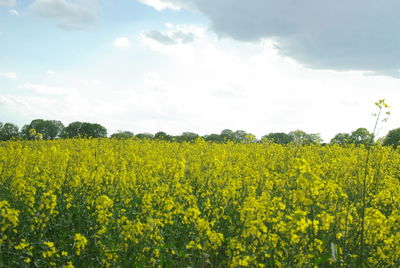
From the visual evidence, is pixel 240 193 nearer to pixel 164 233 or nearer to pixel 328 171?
pixel 164 233

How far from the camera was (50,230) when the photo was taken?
237 inches

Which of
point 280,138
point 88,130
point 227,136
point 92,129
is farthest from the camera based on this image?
point 92,129

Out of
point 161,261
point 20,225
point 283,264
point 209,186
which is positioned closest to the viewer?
point 283,264

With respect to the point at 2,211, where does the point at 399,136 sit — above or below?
above

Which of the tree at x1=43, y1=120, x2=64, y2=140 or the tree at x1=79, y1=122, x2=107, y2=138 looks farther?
the tree at x1=43, y1=120, x2=64, y2=140

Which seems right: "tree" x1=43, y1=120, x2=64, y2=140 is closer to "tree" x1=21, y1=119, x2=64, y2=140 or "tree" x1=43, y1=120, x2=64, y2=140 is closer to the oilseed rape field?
"tree" x1=21, y1=119, x2=64, y2=140

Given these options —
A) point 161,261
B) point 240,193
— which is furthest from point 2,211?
point 240,193

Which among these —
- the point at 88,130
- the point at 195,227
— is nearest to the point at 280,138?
the point at 88,130

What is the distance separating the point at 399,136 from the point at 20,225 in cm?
3100

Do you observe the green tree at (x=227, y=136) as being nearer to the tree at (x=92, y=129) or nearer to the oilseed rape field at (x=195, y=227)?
the oilseed rape field at (x=195, y=227)

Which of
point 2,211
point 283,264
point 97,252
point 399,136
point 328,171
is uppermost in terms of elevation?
point 399,136

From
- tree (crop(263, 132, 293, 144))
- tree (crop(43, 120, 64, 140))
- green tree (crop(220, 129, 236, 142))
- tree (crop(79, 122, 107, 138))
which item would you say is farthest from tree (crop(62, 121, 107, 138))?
tree (crop(263, 132, 293, 144))

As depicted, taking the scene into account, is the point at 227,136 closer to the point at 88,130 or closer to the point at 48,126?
the point at 88,130

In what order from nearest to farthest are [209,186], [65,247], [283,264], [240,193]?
[283,264]
[65,247]
[240,193]
[209,186]
